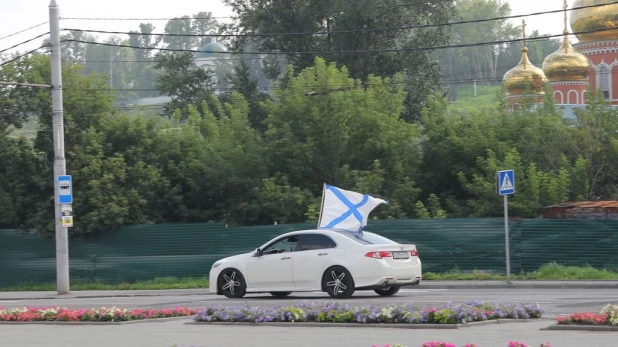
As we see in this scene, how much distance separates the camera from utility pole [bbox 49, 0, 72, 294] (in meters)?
27.0

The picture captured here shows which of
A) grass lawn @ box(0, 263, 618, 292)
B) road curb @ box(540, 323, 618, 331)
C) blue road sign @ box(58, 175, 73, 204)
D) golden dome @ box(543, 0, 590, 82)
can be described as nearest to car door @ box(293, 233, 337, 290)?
grass lawn @ box(0, 263, 618, 292)

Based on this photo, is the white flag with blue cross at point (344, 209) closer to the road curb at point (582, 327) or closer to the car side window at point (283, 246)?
the car side window at point (283, 246)

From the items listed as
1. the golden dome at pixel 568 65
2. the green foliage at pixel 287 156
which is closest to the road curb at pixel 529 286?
the green foliage at pixel 287 156

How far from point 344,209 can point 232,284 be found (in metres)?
4.86

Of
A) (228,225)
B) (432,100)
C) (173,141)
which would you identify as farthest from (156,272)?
(432,100)

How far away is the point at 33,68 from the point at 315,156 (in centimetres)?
960

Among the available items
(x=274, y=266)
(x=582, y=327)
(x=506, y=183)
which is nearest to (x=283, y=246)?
(x=274, y=266)

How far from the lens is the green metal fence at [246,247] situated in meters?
26.8

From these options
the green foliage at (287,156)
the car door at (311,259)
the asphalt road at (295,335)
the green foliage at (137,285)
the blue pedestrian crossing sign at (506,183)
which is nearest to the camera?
the asphalt road at (295,335)

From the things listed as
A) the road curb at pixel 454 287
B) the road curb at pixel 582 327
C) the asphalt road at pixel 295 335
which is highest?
the road curb at pixel 582 327

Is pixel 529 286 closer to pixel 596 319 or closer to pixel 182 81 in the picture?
pixel 596 319

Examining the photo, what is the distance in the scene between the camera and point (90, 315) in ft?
51.1

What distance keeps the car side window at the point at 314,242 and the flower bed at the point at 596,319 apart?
301 inches

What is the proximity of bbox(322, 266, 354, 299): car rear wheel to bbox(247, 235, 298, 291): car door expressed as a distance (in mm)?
854
